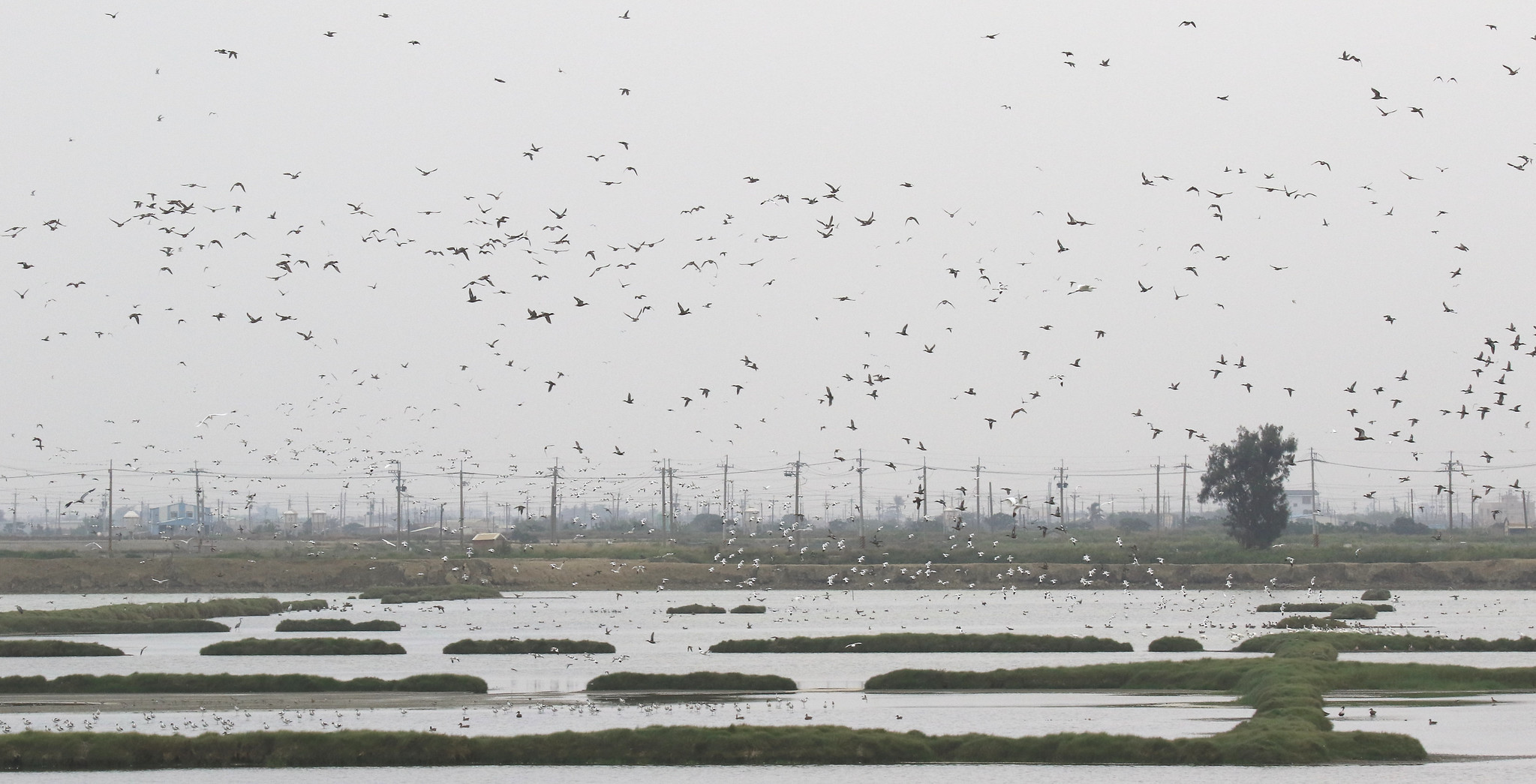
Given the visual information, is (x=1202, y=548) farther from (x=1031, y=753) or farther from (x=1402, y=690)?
(x=1031, y=753)

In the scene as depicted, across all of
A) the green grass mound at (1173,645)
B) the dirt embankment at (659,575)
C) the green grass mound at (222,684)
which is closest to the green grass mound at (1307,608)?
the green grass mound at (1173,645)

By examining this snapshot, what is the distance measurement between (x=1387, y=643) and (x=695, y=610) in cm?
4626

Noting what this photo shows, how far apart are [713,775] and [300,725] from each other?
14.3m

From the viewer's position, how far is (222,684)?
60031 millimetres

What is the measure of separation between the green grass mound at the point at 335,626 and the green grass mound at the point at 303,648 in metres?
9.25

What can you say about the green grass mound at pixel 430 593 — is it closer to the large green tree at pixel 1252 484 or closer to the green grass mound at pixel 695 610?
the green grass mound at pixel 695 610

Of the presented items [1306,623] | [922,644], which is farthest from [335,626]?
[1306,623]

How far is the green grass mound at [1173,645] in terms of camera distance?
229 feet

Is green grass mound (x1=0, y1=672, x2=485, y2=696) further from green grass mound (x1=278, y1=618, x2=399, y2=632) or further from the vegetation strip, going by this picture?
green grass mound (x1=278, y1=618, x2=399, y2=632)

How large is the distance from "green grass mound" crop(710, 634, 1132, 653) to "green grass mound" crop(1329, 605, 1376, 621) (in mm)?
18755

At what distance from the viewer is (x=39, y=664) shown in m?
71.1

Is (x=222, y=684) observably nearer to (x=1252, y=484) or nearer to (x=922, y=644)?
(x=922, y=644)

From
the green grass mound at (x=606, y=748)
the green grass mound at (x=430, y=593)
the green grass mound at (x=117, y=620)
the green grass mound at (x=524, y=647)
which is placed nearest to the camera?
the green grass mound at (x=606, y=748)

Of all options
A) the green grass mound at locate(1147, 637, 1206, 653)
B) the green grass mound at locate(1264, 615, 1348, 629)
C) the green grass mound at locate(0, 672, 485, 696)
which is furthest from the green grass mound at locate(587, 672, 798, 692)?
the green grass mound at locate(1264, 615, 1348, 629)
